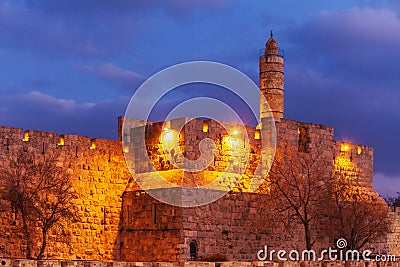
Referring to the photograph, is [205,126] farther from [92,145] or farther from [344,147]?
[344,147]

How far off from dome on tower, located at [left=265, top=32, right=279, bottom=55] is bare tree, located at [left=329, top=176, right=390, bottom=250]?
7.46 m

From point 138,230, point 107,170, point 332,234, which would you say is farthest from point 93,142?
point 332,234

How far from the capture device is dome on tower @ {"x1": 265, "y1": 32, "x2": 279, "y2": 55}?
41031 millimetres

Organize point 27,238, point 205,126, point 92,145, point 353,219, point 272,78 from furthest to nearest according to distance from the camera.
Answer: point 272,78, point 353,219, point 92,145, point 205,126, point 27,238

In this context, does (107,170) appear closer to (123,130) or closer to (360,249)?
(123,130)

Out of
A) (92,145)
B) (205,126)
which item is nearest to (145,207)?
(92,145)

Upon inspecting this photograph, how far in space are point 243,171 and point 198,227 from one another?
3535mm

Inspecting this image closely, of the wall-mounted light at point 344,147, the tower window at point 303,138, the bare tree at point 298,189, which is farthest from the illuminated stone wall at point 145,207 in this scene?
the wall-mounted light at point 344,147

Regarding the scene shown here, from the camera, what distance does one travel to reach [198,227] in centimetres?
3073

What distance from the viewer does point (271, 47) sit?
41156mm

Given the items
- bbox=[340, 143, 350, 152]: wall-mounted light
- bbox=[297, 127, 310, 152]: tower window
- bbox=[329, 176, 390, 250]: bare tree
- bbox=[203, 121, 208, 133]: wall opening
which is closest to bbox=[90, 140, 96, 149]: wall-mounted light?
bbox=[203, 121, 208, 133]: wall opening

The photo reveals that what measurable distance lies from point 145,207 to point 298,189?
5457 mm

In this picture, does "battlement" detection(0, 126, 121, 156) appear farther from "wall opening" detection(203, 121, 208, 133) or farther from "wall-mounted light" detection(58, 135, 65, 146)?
"wall opening" detection(203, 121, 208, 133)

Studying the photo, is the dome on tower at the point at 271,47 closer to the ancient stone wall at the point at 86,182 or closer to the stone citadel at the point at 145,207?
the stone citadel at the point at 145,207
